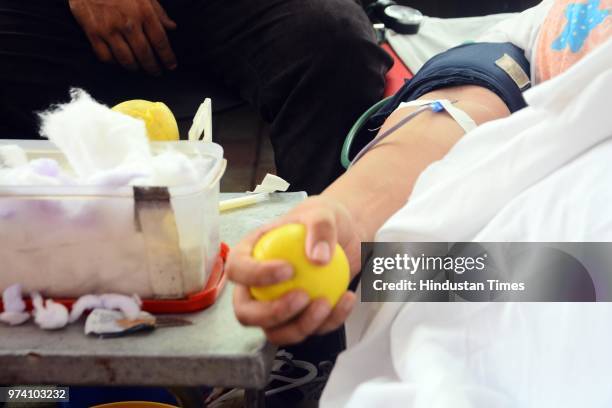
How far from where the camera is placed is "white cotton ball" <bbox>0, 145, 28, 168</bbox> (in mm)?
545

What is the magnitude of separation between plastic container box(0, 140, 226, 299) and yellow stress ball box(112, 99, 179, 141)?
0.61 ft

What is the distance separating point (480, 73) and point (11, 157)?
48 centimetres

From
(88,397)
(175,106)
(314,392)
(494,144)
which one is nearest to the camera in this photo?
(494,144)

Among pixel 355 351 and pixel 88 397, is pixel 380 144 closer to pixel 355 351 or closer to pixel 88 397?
pixel 355 351

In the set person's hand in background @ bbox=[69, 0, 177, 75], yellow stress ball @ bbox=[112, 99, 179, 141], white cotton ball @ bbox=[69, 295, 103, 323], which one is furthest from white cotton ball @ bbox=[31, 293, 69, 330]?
person's hand in background @ bbox=[69, 0, 177, 75]

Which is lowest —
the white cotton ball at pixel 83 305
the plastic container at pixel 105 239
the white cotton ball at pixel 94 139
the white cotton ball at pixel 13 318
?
Answer: the white cotton ball at pixel 13 318

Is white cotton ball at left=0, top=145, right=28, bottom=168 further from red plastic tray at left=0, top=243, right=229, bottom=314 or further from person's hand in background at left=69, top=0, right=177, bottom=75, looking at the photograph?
person's hand in background at left=69, top=0, right=177, bottom=75

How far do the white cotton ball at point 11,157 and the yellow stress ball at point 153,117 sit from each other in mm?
119

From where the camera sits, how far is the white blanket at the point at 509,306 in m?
0.36

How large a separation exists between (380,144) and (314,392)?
38cm

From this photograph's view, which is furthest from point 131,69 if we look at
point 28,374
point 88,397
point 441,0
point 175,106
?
point 441,0

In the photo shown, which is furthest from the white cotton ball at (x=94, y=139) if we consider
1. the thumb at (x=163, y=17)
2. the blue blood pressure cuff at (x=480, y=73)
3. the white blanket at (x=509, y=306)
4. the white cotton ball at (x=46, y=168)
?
the thumb at (x=163, y=17)

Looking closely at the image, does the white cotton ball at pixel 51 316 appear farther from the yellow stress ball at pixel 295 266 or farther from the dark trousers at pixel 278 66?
the dark trousers at pixel 278 66

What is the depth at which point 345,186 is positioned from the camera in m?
0.53
